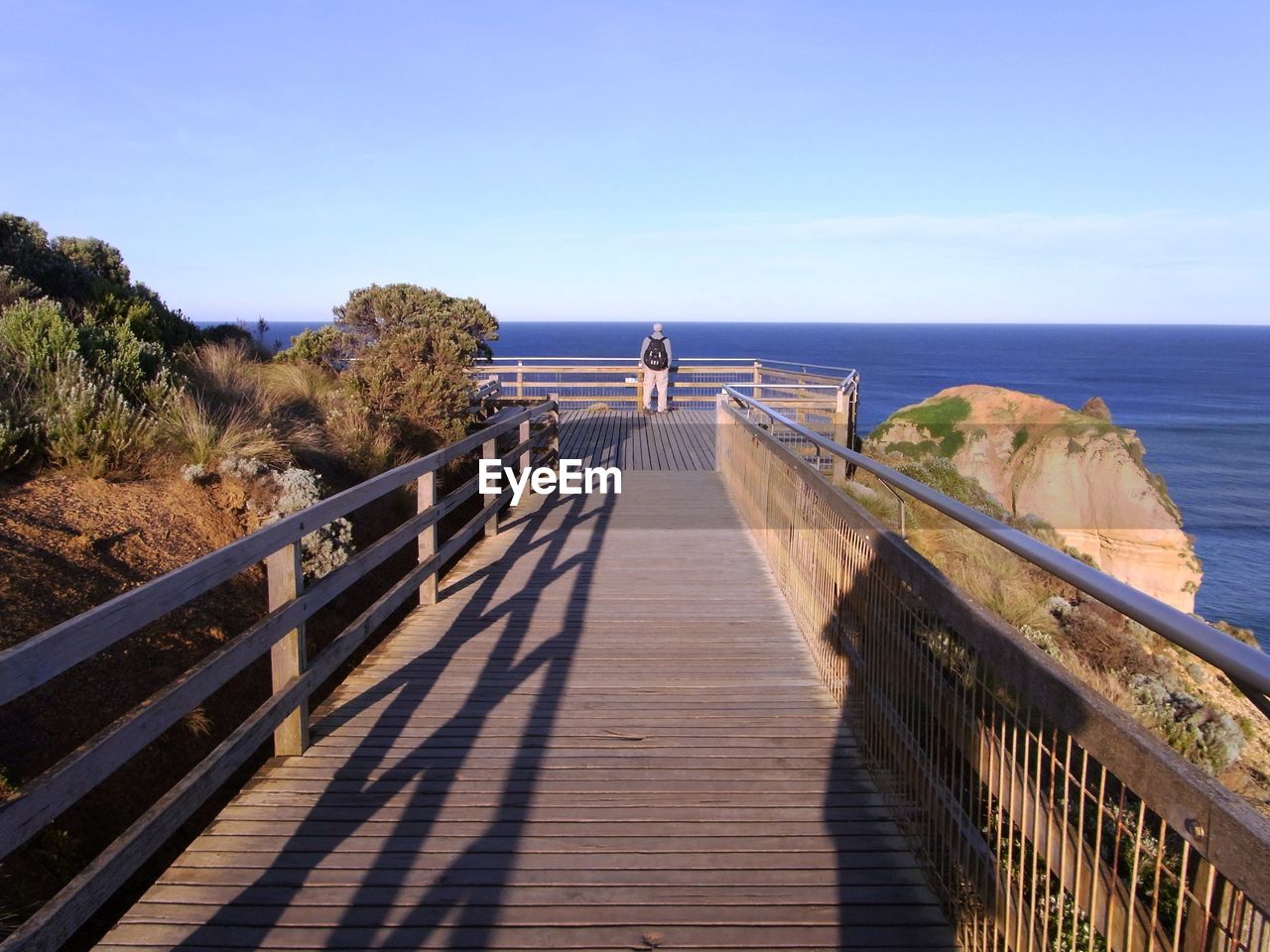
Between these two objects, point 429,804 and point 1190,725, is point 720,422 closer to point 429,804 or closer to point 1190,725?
point 1190,725

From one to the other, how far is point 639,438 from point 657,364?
407 cm

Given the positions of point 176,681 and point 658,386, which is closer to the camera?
point 176,681

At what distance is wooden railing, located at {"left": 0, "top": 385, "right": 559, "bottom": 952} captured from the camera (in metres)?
2.53

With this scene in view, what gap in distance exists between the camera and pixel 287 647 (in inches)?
172

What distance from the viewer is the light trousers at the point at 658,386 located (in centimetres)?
2247

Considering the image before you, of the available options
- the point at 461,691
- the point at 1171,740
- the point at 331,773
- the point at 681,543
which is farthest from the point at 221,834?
the point at 1171,740

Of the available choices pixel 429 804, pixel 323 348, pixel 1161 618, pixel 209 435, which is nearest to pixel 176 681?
pixel 429 804

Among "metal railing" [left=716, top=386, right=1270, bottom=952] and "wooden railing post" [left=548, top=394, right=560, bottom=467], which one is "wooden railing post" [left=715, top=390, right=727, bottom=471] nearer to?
"wooden railing post" [left=548, top=394, right=560, bottom=467]

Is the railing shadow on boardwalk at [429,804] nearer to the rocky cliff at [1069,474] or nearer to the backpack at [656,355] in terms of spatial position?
the backpack at [656,355]

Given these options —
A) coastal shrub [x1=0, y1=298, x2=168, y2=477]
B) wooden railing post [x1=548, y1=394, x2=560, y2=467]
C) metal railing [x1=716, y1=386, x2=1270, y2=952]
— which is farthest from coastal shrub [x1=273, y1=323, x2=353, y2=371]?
metal railing [x1=716, y1=386, x2=1270, y2=952]

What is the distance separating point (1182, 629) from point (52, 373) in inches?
310

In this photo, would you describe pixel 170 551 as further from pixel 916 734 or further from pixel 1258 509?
pixel 1258 509

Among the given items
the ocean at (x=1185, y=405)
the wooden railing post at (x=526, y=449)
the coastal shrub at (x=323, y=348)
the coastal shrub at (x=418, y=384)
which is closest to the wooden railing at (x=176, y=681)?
the wooden railing post at (x=526, y=449)

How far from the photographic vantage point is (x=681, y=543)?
952 cm
